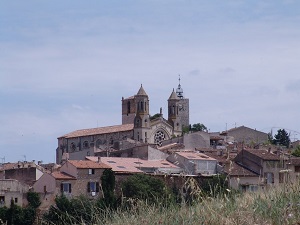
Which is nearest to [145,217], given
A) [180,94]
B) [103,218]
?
[103,218]

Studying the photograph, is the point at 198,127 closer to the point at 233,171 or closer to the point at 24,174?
the point at 24,174

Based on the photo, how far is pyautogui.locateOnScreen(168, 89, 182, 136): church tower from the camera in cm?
10104

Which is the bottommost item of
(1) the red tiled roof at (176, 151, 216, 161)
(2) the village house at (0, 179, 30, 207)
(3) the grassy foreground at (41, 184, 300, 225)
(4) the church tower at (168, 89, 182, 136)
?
(3) the grassy foreground at (41, 184, 300, 225)

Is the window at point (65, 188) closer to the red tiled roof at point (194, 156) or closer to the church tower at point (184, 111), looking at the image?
the red tiled roof at point (194, 156)

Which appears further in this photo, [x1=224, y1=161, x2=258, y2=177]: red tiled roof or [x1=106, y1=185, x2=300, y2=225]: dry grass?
[x1=224, y1=161, x2=258, y2=177]: red tiled roof

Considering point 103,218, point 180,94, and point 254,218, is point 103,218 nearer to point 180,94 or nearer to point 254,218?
point 254,218

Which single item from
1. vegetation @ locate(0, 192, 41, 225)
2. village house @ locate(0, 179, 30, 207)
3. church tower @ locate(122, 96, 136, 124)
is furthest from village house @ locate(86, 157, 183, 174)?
church tower @ locate(122, 96, 136, 124)

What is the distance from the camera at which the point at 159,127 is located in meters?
95.3

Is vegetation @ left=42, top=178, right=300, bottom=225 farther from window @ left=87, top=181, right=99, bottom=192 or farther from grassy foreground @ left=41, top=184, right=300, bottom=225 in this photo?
window @ left=87, top=181, right=99, bottom=192

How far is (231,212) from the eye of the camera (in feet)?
26.7

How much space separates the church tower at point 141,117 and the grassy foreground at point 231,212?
257 ft

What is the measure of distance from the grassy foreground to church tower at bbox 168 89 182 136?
87.9 meters

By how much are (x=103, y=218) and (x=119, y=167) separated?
4631 centimetres

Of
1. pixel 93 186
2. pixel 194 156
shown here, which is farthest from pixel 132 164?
pixel 93 186
